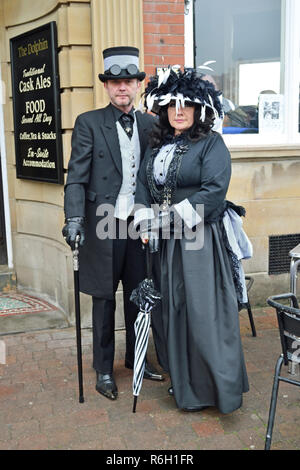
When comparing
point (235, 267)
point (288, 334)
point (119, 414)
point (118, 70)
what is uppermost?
point (118, 70)

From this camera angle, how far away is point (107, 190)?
3535 millimetres

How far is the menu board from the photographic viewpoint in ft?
15.9

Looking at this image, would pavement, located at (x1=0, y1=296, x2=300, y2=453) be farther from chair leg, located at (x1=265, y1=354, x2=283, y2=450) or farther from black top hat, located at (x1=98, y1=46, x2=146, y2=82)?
black top hat, located at (x1=98, y1=46, x2=146, y2=82)

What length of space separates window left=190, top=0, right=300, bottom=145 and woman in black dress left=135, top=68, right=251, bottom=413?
6.90ft

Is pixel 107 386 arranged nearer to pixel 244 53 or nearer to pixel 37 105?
pixel 37 105

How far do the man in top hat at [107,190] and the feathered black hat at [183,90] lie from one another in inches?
10.1

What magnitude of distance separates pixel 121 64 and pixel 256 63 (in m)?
2.53

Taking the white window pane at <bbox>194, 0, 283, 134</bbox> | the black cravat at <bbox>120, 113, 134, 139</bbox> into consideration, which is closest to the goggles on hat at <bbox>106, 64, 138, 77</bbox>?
the black cravat at <bbox>120, 113, 134, 139</bbox>

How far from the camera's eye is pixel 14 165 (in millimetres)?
5785

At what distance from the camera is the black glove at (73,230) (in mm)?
3328

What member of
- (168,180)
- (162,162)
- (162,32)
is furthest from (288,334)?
(162,32)

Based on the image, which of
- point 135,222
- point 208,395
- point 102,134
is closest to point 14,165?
point 102,134

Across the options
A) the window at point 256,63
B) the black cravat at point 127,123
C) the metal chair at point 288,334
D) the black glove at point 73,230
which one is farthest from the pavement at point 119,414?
the window at point 256,63
